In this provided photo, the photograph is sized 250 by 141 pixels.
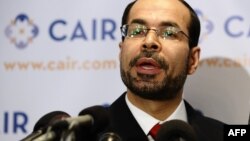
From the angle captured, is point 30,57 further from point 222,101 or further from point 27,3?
point 222,101

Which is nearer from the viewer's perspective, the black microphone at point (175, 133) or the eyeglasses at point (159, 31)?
the black microphone at point (175, 133)

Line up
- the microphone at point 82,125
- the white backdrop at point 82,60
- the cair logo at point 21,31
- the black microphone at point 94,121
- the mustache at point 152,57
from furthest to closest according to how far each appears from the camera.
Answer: the cair logo at point 21,31
the white backdrop at point 82,60
the mustache at point 152,57
the black microphone at point 94,121
the microphone at point 82,125

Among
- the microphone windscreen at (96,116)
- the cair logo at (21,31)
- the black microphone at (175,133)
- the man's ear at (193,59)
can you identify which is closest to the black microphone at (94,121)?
the microphone windscreen at (96,116)

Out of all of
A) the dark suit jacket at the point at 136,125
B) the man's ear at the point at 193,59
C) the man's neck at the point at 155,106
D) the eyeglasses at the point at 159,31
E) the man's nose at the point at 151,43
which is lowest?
the dark suit jacket at the point at 136,125

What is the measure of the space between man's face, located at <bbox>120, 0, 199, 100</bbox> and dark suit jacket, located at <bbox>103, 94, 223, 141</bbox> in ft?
0.27

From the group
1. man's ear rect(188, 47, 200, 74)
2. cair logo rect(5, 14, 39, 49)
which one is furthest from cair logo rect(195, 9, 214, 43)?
cair logo rect(5, 14, 39, 49)

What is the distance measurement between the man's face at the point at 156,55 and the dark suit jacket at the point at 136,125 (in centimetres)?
8

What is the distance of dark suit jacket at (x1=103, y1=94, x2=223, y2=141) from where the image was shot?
4.03ft

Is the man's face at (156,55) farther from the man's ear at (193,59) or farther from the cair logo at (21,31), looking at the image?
the cair logo at (21,31)

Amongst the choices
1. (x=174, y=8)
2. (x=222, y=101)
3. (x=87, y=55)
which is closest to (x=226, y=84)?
(x=222, y=101)

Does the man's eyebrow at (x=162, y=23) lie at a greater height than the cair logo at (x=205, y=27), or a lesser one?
greater

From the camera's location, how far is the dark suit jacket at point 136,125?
4.03 ft

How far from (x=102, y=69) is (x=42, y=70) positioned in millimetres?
214

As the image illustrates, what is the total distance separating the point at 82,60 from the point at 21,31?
9.4 inches
